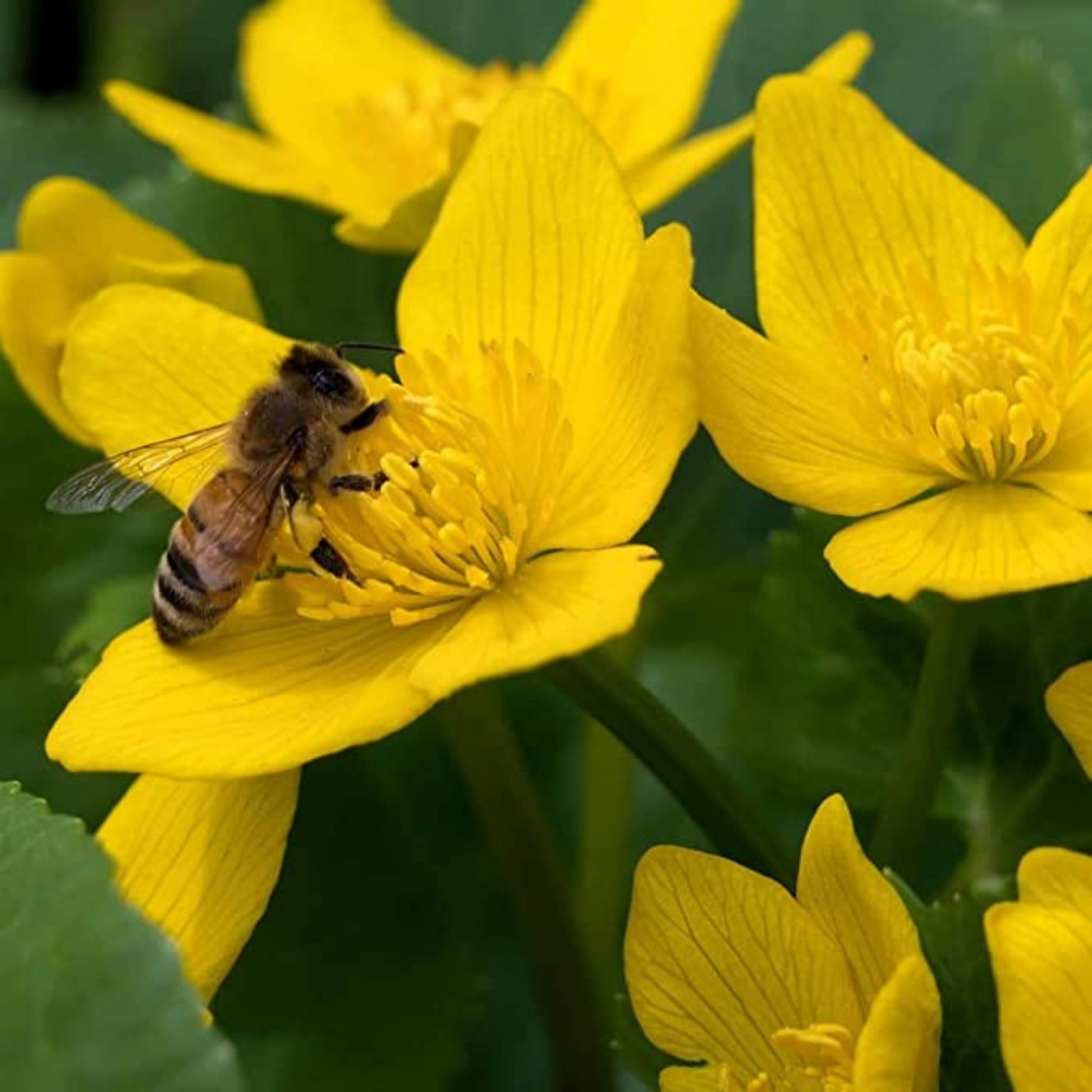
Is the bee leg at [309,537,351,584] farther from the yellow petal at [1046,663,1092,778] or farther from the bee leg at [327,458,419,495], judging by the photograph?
the yellow petal at [1046,663,1092,778]

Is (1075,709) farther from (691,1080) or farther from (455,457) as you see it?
(455,457)

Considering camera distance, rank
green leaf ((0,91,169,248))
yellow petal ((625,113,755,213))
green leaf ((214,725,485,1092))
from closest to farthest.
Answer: yellow petal ((625,113,755,213))
green leaf ((214,725,485,1092))
green leaf ((0,91,169,248))

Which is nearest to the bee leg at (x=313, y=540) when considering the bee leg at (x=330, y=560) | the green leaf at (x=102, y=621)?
the bee leg at (x=330, y=560)

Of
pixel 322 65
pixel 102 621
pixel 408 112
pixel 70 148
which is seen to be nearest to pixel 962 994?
pixel 102 621

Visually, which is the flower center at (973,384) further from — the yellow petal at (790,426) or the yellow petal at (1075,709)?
the yellow petal at (1075,709)

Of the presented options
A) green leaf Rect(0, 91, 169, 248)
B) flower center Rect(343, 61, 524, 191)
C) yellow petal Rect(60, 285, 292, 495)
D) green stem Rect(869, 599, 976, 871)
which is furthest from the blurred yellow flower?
green leaf Rect(0, 91, 169, 248)
